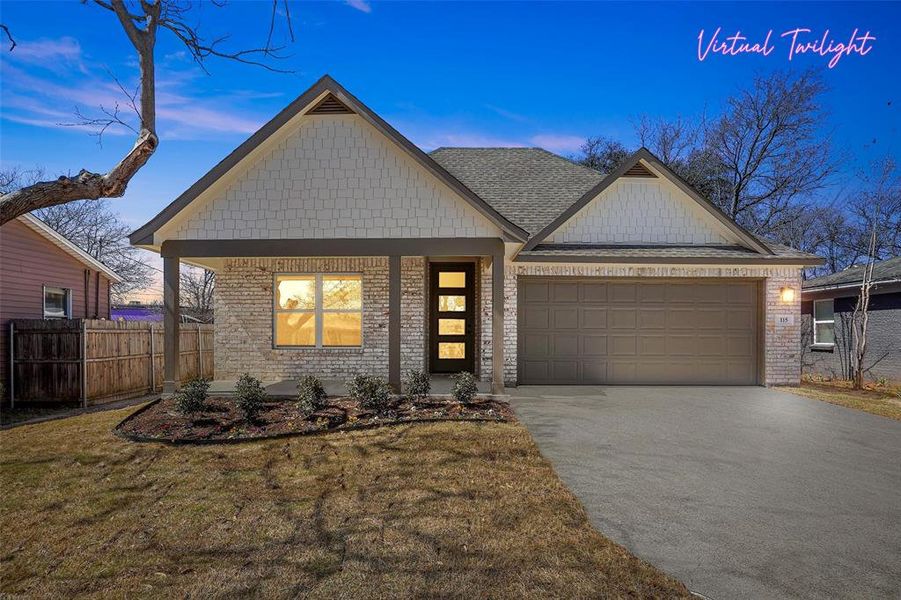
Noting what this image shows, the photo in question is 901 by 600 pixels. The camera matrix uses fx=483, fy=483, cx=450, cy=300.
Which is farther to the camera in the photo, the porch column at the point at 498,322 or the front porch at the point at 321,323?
the front porch at the point at 321,323

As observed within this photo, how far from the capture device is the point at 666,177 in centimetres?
1111

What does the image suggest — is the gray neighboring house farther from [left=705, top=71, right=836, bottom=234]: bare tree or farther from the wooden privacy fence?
the wooden privacy fence

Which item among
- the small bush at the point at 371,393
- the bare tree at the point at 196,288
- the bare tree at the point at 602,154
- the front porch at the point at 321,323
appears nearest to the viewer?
the small bush at the point at 371,393

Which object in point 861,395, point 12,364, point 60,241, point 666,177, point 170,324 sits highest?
point 666,177

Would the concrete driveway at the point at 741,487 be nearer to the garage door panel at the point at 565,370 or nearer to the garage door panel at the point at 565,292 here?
the garage door panel at the point at 565,370

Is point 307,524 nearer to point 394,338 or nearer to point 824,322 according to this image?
point 394,338

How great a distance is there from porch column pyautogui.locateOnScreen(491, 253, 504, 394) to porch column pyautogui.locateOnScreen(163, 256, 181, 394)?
5894 millimetres

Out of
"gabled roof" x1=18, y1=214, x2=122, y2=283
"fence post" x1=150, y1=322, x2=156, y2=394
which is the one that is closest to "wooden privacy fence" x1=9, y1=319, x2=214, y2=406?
"fence post" x1=150, y1=322, x2=156, y2=394

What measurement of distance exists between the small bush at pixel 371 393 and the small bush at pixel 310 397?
557 mm

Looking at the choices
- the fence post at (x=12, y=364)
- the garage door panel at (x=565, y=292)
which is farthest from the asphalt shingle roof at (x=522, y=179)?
the fence post at (x=12, y=364)

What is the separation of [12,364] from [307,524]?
33.7ft

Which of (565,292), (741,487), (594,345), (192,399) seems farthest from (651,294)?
(192,399)

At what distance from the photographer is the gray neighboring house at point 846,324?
12320mm

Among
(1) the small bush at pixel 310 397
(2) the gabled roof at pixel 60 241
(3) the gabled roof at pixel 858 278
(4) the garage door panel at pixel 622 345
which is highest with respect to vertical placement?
(2) the gabled roof at pixel 60 241
